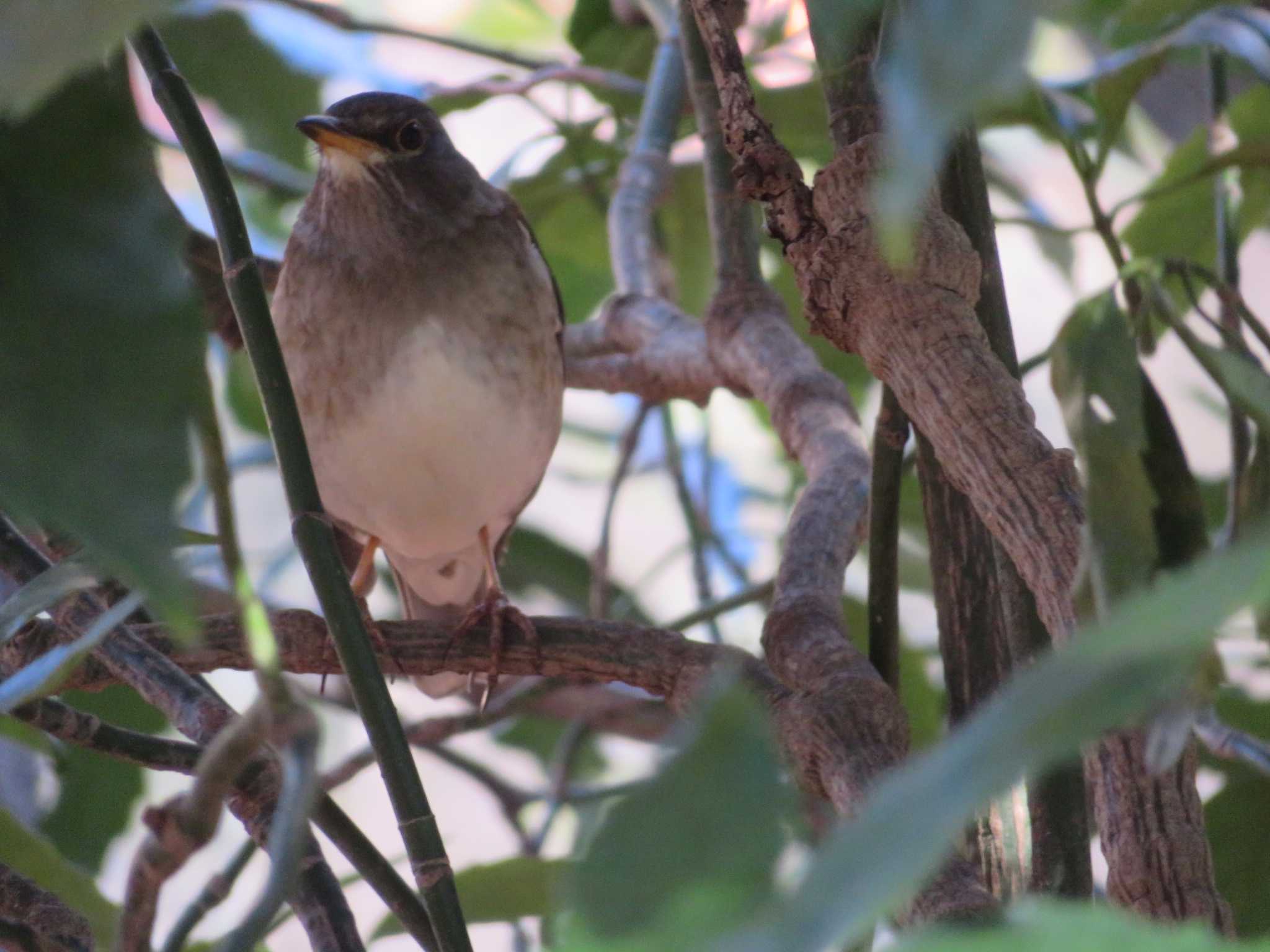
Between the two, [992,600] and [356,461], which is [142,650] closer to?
[992,600]

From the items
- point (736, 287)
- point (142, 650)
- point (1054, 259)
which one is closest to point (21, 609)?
point (142, 650)

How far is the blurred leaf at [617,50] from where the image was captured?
312cm

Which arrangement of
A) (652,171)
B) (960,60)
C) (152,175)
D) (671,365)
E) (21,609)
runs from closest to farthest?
(960,60)
(152,175)
(21,609)
(671,365)
(652,171)

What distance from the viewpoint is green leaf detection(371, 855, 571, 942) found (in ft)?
6.41

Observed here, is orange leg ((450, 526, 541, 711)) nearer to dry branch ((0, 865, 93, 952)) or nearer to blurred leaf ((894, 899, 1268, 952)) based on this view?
dry branch ((0, 865, 93, 952))

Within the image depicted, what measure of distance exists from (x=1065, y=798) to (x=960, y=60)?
108 cm

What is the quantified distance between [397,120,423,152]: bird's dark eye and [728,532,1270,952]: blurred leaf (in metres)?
2.74

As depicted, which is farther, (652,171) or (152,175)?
(652,171)

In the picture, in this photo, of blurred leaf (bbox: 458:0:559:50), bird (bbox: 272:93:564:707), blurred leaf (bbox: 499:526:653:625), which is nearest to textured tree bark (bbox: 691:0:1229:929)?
bird (bbox: 272:93:564:707)

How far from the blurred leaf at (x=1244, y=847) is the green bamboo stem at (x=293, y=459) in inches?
39.8

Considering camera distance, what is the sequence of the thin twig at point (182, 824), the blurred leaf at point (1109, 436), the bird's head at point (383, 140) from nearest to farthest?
the thin twig at point (182, 824) → the blurred leaf at point (1109, 436) → the bird's head at point (383, 140)

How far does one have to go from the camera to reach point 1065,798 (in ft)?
4.53

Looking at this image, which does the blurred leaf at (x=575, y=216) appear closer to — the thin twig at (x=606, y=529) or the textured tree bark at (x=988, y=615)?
the thin twig at (x=606, y=529)

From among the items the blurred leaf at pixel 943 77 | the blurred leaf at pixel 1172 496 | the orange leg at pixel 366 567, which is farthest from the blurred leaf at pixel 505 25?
the blurred leaf at pixel 943 77
